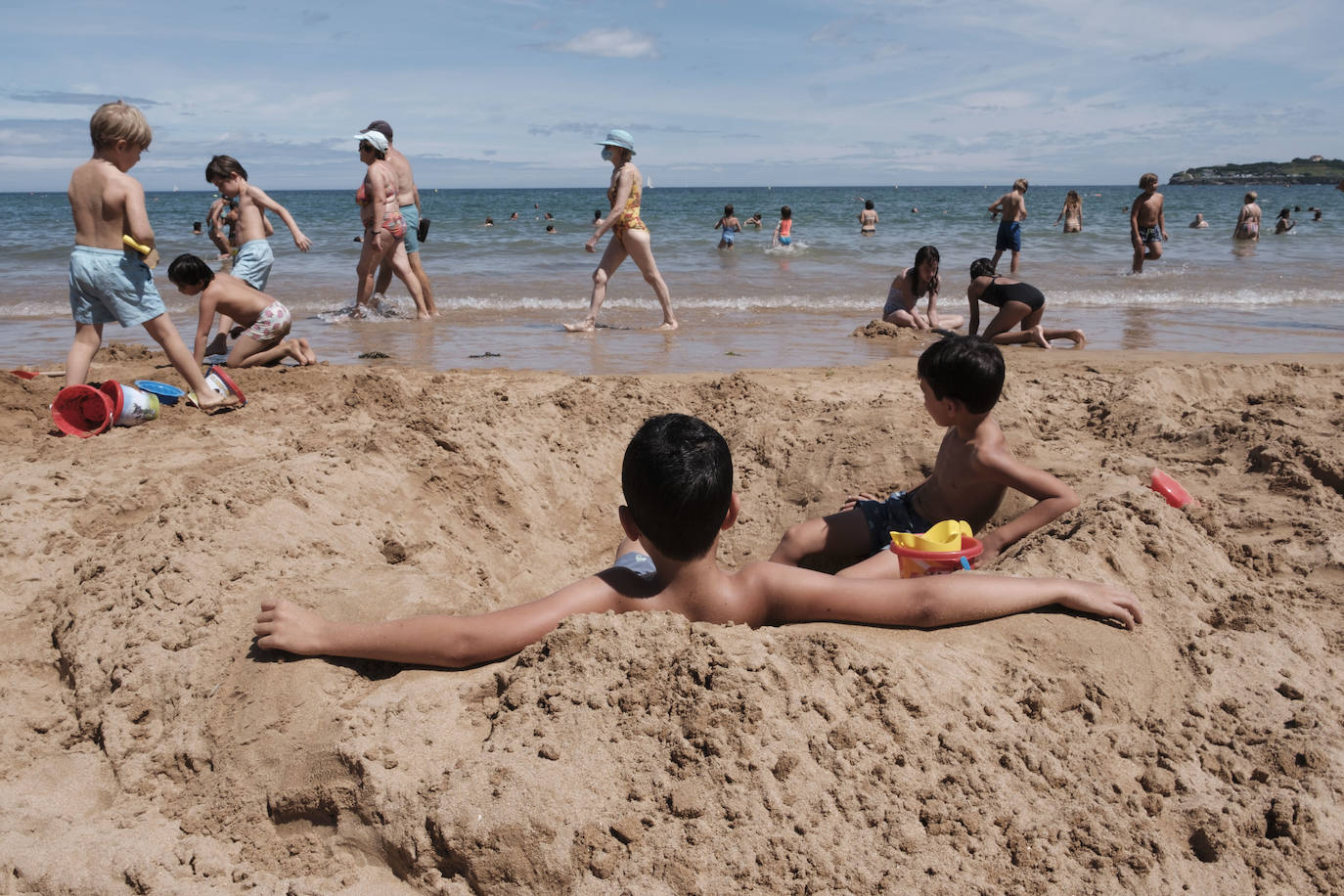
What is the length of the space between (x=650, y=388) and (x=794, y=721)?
3.28 m

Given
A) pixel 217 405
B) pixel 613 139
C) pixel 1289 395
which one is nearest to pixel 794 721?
pixel 217 405

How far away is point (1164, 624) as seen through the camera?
2582 millimetres

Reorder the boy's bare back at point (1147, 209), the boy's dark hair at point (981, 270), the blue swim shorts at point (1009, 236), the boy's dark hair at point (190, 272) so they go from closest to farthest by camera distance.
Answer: the boy's dark hair at point (190, 272) < the boy's dark hair at point (981, 270) < the blue swim shorts at point (1009, 236) < the boy's bare back at point (1147, 209)

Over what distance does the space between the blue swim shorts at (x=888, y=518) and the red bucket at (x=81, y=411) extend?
3.73m

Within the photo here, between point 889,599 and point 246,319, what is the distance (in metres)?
5.42

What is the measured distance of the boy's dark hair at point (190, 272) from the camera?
5.78m

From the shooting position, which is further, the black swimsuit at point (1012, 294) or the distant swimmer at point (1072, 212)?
the distant swimmer at point (1072, 212)

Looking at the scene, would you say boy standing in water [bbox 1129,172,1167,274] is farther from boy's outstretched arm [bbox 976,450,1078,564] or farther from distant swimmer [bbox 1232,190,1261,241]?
boy's outstretched arm [bbox 976,450,1078,564]

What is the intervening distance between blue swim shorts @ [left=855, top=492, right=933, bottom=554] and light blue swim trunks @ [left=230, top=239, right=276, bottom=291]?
5.27 meters

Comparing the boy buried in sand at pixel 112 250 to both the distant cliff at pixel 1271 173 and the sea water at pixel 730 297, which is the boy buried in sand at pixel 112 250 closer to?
the sea water at pixel 730 297

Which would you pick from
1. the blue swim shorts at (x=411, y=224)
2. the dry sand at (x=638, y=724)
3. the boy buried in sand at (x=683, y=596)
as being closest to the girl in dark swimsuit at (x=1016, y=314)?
the dry sand at (x=638, y=724)

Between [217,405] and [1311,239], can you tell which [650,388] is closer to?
[217,405]

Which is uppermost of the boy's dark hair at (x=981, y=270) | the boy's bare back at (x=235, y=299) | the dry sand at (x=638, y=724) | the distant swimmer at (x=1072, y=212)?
the distant swimmer at (x=1072, y=212)

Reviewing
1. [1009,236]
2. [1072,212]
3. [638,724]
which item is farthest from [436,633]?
[1072,212]
